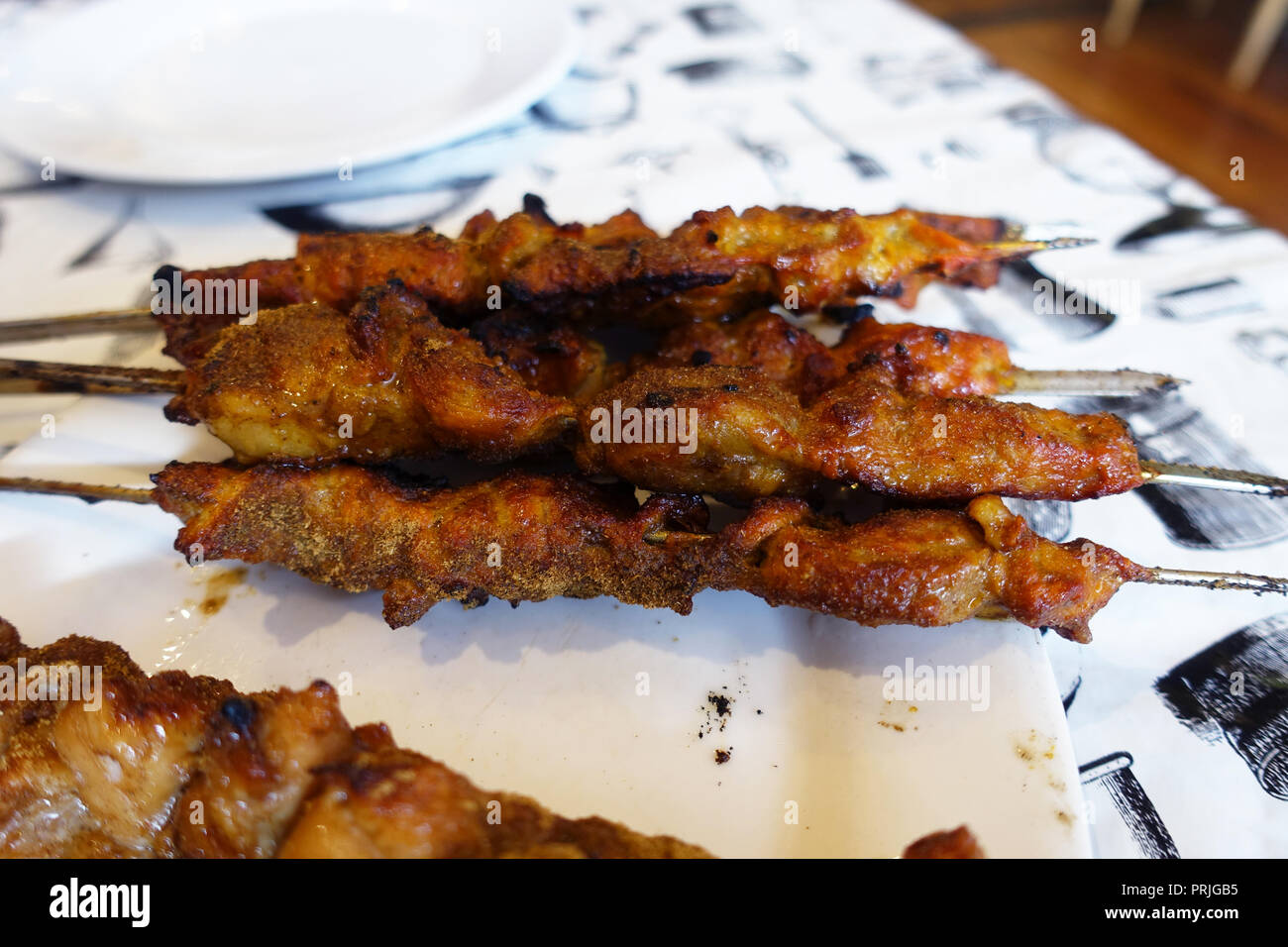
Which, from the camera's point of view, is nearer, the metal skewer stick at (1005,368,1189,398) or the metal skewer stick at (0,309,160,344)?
the metal skewer stick at (1005,368,1189,398)

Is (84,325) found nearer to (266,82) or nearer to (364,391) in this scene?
(364,391)

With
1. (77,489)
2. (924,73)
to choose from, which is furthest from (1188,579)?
(924,73)

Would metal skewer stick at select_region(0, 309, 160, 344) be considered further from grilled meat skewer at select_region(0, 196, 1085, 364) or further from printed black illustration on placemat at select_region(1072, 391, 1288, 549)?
printed black illustration on placemat at select_region(1072, 391, 1288, 549)

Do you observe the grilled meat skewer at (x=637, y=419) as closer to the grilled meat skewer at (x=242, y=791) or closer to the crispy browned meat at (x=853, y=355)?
the crispy browned meat at (x=853, y=355)

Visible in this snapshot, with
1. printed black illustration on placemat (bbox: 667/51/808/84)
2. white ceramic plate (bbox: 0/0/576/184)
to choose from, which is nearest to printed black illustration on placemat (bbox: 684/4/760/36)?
printed black illustration on placemat (bbox: 667/51/808/84)

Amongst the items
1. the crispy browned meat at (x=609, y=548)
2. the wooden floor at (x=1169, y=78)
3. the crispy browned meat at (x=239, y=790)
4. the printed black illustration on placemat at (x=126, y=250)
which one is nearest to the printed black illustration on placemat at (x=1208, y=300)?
the crispy browned meat at (x=609, y=548)

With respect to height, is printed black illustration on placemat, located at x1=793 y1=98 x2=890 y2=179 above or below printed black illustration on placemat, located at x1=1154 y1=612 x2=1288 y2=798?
above
